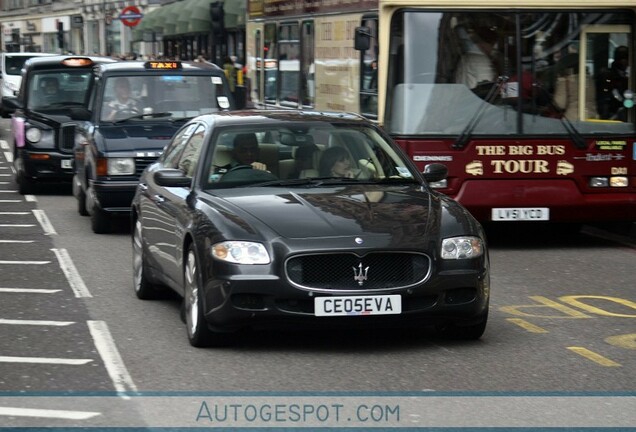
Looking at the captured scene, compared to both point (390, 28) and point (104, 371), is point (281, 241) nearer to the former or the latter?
point (104, 371)

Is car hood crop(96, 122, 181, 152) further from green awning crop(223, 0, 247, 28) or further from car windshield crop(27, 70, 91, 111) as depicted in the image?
green awning crop(223, 0, 247, 28)

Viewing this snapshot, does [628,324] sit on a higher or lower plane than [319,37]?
lower

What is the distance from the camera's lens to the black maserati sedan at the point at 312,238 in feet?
28.1

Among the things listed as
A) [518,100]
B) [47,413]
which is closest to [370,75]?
[518,100]

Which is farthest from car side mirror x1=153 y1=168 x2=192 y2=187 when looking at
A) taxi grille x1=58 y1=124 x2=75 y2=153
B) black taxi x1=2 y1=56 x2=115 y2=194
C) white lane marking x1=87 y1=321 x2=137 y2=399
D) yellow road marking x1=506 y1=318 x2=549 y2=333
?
taxi grille x1=58 y1=124 x2=75 y2=153

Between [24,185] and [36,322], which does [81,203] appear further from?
[36,322]

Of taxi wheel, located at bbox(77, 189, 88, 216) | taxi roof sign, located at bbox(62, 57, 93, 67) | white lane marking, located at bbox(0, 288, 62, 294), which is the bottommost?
taxi wheel, located at bbox(77, 189, 88, 216)

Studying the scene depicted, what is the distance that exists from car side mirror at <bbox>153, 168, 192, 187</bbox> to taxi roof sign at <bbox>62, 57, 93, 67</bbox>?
12.3m

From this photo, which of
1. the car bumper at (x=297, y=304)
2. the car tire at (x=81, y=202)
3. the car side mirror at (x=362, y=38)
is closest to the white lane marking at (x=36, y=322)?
the car bumper at (x=297, y=304)

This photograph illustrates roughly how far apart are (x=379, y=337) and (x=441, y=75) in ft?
19.8

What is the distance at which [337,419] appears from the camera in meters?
6.94

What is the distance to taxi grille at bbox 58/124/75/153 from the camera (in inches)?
824

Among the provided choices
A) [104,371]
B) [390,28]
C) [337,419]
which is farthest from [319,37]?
[337,419]

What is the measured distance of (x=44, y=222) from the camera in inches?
701
